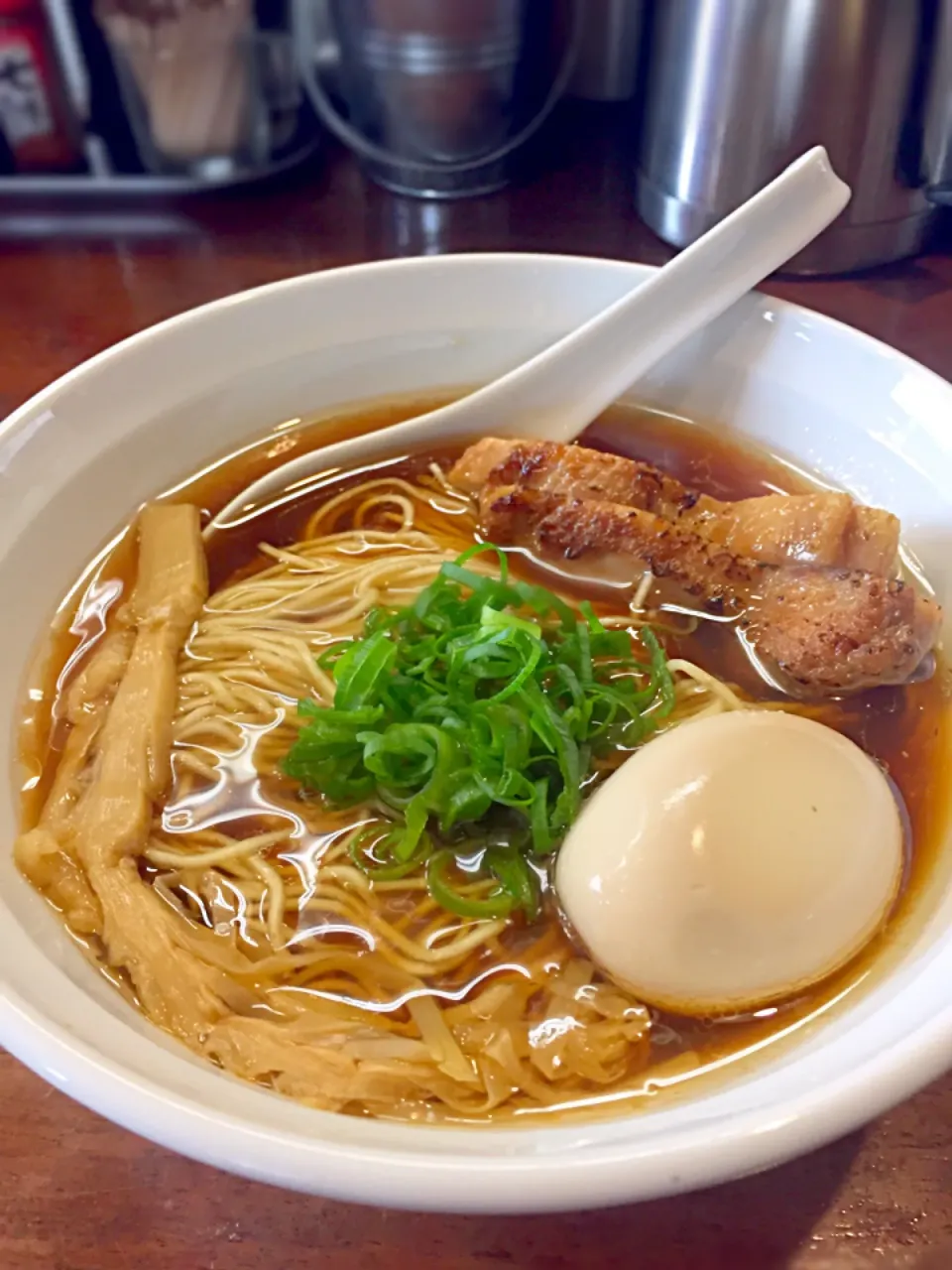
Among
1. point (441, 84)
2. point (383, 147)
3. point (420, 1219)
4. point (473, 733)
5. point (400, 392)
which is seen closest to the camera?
point (420, 1219)

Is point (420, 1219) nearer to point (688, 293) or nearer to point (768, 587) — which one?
point (768, 587)

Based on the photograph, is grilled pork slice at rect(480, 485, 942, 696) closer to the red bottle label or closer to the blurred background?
the blurred background

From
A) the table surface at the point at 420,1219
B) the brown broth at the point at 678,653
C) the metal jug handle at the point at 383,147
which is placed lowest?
the table surface at the point at 420,1219

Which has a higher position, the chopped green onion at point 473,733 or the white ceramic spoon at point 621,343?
the white ceramic spoon at point 621,343

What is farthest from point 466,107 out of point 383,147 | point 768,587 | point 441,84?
point 768,587

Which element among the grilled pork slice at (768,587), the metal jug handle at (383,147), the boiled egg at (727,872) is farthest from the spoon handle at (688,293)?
the metal jug handle at (383,147)

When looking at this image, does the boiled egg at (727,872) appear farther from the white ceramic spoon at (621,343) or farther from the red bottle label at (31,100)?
the red bottle label at (31,100)

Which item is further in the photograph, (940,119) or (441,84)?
(441,84)
